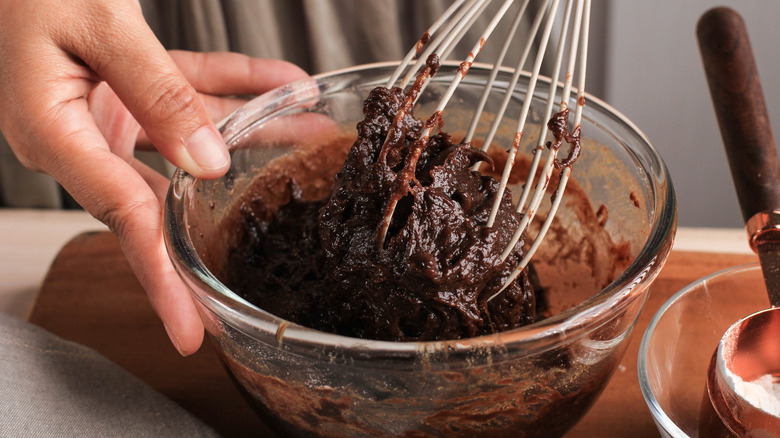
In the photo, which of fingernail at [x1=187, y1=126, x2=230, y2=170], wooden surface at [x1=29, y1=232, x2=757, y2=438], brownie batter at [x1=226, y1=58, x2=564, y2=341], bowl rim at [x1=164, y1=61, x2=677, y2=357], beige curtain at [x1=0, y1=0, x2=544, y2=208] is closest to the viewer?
bowl rim at [x1=164, y1=61, x2=677, y2=357]

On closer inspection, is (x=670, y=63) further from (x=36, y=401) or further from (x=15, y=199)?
(x=15, y=199)

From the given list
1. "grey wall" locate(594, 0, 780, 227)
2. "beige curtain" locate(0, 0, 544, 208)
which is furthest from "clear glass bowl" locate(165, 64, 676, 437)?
"grey wall" locate(594, 0, 780, 227)

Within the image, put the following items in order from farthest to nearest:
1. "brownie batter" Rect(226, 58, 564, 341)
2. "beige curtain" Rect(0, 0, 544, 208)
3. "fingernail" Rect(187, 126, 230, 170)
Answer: "beige curtain" Rect(0, 0, 544, 208)
"fingernail" Rect(187, 126, 230, 170)
"brownie batter" Rect(226, 58, 564, 341)

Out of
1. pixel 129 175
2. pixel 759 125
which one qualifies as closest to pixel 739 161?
pixel 759 125

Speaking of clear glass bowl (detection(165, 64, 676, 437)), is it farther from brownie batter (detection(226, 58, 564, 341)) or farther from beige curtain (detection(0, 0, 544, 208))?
beige curtain (detection(0, 0, 544, 208))

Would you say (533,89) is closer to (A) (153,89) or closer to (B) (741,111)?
(B) (741,111)

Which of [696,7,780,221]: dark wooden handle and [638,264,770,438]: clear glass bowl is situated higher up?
[696,7,780,221]: dark wooden handle

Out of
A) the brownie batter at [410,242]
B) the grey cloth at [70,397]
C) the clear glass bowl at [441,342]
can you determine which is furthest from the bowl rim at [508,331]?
the grey cloth at [70,397]
